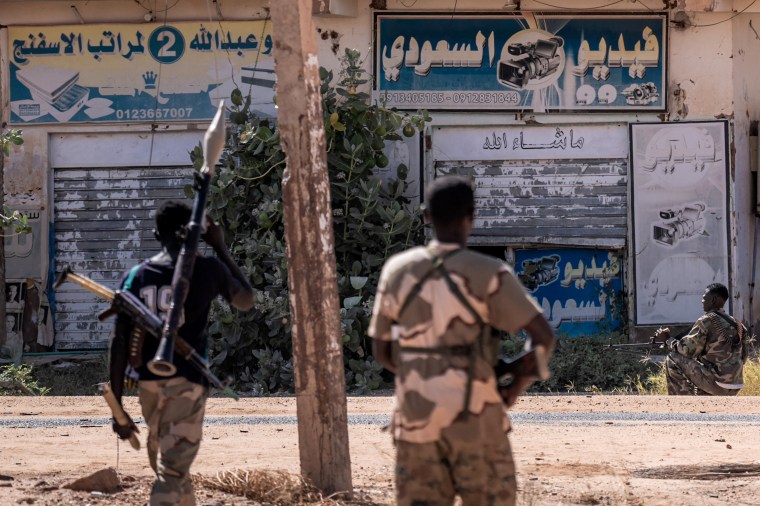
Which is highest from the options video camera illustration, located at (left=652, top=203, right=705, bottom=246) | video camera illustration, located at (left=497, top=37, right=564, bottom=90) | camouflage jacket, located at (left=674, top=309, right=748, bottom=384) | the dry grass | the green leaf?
video camera illustration, located at (left=497, top=37, right=564, bottom=90)

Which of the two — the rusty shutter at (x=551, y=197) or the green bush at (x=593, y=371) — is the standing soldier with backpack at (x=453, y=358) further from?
the rusty shutter at (x=551, y=197)

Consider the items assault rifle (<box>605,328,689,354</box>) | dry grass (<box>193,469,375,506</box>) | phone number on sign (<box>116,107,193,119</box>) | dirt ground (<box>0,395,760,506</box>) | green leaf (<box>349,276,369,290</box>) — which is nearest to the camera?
dry grass (<box>193,469,375,506</box>)

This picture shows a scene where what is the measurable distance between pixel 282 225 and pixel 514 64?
3.87 meters

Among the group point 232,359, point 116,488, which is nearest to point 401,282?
point 116,488

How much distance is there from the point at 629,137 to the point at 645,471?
838 cm

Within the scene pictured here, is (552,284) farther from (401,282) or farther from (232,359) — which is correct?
(401,282)

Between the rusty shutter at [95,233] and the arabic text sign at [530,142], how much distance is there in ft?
11.4

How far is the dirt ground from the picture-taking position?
5.84 metres

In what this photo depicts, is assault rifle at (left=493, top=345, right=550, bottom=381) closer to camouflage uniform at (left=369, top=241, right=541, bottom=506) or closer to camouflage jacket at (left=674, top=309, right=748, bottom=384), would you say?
camouflage uniform at (left=369, top=241, right=541, bottom=506)

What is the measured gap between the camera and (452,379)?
350cm

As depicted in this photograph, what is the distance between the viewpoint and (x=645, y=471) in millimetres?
6586

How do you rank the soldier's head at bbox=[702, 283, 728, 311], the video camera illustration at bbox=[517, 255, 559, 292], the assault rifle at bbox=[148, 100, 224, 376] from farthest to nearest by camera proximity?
the video camera illustration at bbox=[517, 255, 559, 292] → the soldier's head at bbox=[702, 283, 728, 311] → the assault rifle at bbox=[148, 100, 224, 376]

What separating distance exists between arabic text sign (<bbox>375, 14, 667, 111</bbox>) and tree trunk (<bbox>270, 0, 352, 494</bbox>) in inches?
345

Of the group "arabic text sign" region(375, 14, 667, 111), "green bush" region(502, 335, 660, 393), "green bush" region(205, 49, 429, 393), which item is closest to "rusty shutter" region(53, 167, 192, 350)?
"green bush" region(205, 49, 429, 393)
